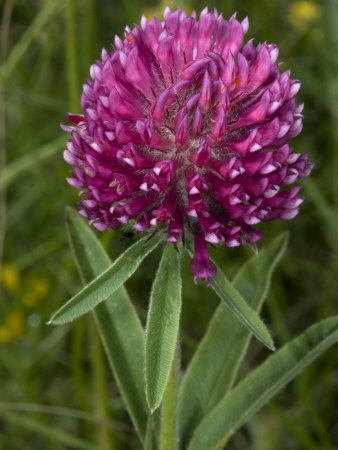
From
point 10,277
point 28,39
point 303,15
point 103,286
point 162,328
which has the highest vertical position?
point 28,39

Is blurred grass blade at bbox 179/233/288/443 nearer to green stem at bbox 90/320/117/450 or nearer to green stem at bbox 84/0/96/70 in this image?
green stem at bbox 90/320/117/450

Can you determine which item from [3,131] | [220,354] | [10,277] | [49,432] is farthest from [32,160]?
[220,354]

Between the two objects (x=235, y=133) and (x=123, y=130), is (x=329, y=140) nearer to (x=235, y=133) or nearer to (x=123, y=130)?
(x=235, y=133)

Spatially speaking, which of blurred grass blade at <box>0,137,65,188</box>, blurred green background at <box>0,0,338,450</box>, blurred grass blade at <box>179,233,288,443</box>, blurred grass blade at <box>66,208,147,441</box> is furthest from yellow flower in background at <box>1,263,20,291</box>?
blurred grass blade at <box>179,233,288,443</box>

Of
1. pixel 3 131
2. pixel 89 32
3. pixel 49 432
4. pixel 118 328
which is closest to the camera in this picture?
pixel 118 328

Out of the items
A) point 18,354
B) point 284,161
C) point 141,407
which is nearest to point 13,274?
point 18,354

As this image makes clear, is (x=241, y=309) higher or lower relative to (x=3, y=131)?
lower

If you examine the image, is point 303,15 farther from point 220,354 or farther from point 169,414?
point 169,414
